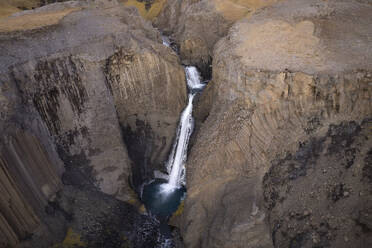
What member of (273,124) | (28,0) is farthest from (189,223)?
(28,0)

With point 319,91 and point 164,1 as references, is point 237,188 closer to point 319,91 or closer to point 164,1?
point 319,91

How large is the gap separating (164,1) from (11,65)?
21.1 meters

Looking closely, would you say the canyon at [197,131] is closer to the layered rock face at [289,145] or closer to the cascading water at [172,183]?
the layered rock face at [289,145]

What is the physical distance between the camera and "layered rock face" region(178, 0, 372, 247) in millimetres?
10383

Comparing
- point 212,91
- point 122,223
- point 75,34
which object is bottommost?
point 122,223

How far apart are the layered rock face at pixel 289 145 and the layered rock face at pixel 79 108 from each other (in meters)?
3.14

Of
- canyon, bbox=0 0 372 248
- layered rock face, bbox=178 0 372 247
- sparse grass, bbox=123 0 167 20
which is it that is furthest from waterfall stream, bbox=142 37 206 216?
sparse grass, bbox=123 0 167 20

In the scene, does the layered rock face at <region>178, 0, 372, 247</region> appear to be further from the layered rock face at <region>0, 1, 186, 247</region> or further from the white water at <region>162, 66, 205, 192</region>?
the layered rock face at <region>0, 1, 186, 247</region>

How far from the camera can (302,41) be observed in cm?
1384

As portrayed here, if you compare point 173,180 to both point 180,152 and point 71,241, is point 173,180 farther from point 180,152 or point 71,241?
point 71,241

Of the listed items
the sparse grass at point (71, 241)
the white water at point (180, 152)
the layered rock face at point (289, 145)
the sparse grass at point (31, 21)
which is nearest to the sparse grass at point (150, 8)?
the sparse grass at point (31, 21)

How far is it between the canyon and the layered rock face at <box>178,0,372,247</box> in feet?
0.14

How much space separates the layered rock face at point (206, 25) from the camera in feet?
69.4

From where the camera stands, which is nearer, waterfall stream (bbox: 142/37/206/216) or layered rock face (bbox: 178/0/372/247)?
layered rock face (bbox: 178/0/372/247)
